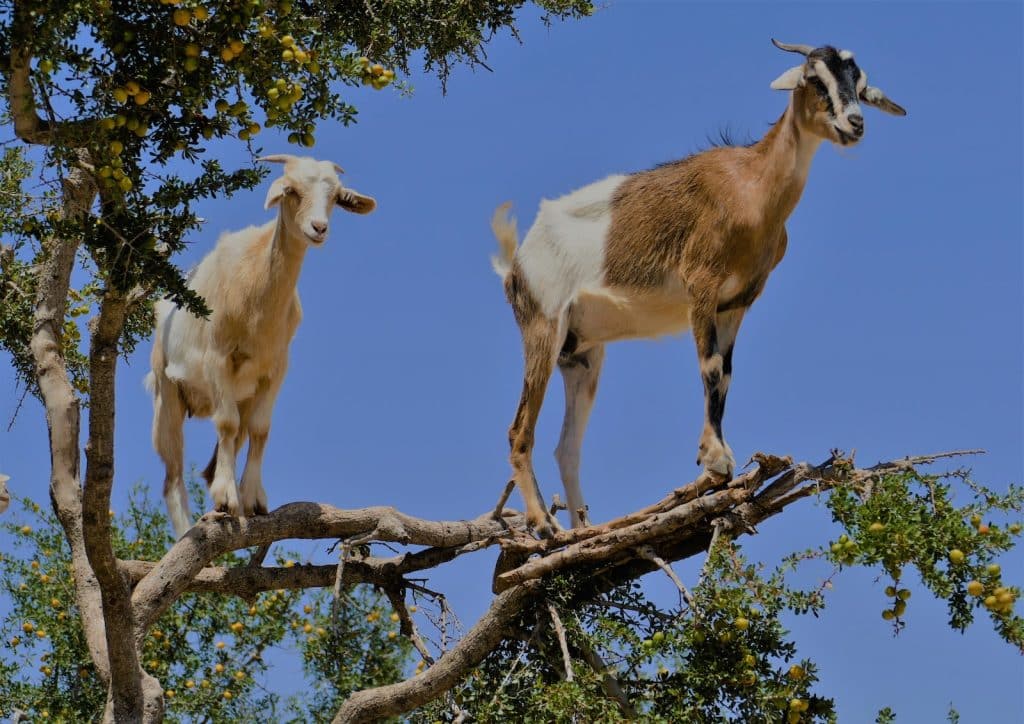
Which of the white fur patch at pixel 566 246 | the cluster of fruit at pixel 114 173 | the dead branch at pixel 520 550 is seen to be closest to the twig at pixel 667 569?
the dead branch at pixel 520 550

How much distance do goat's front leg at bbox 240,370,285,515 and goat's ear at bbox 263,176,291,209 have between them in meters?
0.93

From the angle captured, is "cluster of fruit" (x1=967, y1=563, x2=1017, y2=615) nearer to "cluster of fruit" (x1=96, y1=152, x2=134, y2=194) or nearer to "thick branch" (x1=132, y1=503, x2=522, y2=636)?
"thick branch" (x1=132, y1=503, x2=522, y2=636)

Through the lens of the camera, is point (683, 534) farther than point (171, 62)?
Yes

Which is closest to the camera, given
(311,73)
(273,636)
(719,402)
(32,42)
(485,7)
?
(32,42)

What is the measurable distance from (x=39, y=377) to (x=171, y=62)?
227 cm

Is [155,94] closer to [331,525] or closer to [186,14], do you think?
[186,14]

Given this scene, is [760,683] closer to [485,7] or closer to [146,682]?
[146,682]

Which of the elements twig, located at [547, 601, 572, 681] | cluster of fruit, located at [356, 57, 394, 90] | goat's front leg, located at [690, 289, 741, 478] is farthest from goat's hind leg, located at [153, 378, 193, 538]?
goat's front leg, located at [690, 289, 741, 478]

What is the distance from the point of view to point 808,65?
7031 millimetres

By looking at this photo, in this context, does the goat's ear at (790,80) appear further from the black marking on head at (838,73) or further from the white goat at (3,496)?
the white goat at (3,496)

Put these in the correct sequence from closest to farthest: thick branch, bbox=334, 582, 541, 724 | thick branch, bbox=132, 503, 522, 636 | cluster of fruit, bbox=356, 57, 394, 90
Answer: cluster of fruit, bbox=356, 57, 394, 90 → thick branch, bbox=334, 582, 541, 724 → thick branch, bbox=132, 503, 522, 636

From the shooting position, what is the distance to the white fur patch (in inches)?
297

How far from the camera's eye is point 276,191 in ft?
24.2

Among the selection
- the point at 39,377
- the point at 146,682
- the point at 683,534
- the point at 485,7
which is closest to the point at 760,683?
the point at 683,534
